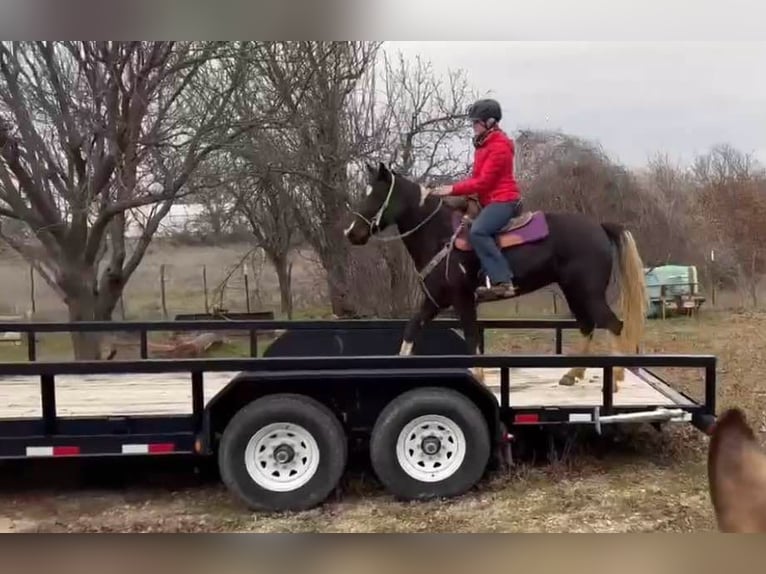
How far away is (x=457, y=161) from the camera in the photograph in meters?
3.67

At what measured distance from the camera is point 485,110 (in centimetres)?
343

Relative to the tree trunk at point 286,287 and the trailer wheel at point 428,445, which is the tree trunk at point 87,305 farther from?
the trailer wheel at point 428,445

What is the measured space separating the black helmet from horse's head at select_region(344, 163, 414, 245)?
50 cm

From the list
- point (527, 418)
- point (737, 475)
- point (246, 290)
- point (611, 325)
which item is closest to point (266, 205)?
point (246, 290)

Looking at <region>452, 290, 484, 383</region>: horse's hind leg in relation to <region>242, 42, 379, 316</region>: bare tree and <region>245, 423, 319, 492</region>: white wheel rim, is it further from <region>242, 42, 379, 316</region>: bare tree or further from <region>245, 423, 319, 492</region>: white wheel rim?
<region>245, 423, 319, 492</region>: white wheel rim

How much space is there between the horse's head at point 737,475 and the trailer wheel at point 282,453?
2133mm

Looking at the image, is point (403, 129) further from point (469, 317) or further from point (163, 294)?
point (163, 294)

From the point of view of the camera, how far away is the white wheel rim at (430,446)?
3328 millimetres

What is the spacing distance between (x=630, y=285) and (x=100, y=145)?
2.66 metres

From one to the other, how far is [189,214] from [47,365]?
104 centimetres

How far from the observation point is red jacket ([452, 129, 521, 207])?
3488mm

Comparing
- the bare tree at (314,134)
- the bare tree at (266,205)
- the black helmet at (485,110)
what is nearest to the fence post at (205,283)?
the bare tree at (266,205)
